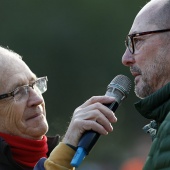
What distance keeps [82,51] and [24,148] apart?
39.7 ft

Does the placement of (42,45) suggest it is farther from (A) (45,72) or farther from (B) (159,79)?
(B) (159,79)

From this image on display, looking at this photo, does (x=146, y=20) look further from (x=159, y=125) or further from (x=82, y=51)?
(x=82, y=51)

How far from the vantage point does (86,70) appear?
16234 millimetres

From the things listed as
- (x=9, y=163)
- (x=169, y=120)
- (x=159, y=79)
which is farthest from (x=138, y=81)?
(x=9, y=163)

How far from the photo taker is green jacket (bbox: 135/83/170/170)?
8.88ft

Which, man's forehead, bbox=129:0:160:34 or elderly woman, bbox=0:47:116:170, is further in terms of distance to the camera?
elderly woman, bbox=0:47:116:170

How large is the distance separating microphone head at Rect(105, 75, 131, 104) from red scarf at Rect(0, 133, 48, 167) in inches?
41.1

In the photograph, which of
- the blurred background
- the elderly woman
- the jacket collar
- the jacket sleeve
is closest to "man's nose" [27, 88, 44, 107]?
the elderly woman

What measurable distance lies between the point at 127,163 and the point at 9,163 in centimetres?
1184

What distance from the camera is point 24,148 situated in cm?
430

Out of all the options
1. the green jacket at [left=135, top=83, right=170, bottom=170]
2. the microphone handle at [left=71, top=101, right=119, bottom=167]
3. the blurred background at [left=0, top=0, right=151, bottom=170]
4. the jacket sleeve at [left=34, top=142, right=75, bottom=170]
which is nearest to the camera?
the green jacket at [left=135, top=83, right=170, bottom=170]

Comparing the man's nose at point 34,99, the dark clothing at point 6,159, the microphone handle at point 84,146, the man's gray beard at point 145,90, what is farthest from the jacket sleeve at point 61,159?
the man's nose at point 34,99

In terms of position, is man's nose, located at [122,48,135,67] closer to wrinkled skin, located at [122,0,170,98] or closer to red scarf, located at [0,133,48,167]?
wrinkled skin, located at [122,0,170,98]

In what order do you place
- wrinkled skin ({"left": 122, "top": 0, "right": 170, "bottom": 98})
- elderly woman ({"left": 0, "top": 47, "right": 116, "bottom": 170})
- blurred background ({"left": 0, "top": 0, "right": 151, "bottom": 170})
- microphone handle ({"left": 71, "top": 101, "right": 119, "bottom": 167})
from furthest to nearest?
blurred background ({"left": 0, "top": 0, "right": 151, "bottom": 170}) → elderly woman ({"left": 0, "top": 47, "right": 116, "bottom": 170}) → wrinkled skin ({"left": 122, "top": 0, "right": 170, "bottom": 98}) → microphone handle ({"left": 71, "top": 101, "right": 119, "bottom": 167})
